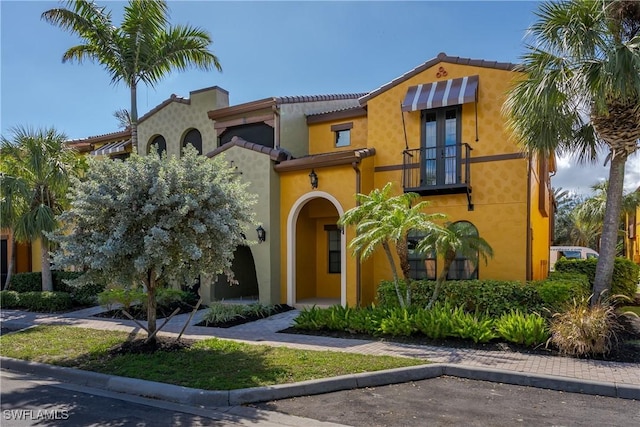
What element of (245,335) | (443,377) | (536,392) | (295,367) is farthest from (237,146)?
(536,392)

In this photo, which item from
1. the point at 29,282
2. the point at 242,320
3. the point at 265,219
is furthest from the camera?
the point at 29,282

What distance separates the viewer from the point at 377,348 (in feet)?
28.3

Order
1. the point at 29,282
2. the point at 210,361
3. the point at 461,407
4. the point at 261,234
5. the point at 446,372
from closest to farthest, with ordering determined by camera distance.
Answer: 1. the point at 461,407
2. the point at 446,372
3. the point at 210,361
4. the point at 261,234
5. the point at 29,282

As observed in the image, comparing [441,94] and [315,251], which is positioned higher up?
[441,94]

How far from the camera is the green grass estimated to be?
6.63 meters

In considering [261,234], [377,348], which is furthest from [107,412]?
[261,234]

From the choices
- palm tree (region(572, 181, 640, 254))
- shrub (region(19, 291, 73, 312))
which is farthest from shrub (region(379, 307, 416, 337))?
palm tree (region(572, 181, 640, 254))

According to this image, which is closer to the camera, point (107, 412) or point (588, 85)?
point (107, 412)

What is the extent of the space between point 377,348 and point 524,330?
2.78 meters

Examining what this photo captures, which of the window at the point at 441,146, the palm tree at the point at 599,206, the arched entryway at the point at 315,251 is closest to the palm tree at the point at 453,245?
the window at the point at 441,146

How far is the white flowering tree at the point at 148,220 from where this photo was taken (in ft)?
24.6

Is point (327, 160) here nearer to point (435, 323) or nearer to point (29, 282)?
point (435, 323)

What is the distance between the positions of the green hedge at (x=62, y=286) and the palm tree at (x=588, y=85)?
1450 centimetres

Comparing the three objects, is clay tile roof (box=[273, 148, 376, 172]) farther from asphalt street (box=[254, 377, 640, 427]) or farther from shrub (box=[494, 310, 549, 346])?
asphalt street (box=[254, 377, 640, 427])
